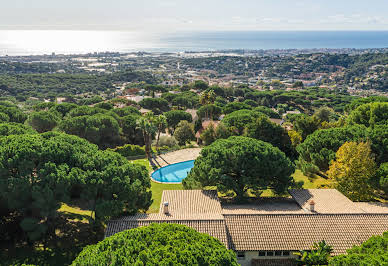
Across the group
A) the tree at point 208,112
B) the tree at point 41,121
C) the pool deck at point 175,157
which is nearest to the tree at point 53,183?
the pool deck at point 175,157

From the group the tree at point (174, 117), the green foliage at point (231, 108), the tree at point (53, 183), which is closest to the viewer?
the tree at point (53, 183)

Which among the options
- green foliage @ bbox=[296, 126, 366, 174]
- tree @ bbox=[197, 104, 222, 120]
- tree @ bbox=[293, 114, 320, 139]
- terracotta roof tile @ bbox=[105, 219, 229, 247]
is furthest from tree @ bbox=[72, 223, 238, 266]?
tree @ bbox=[197, 104, 222, 120]

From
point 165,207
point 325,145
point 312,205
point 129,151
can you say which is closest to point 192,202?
point 165,207

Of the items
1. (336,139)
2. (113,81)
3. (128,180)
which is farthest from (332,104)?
(113,81)

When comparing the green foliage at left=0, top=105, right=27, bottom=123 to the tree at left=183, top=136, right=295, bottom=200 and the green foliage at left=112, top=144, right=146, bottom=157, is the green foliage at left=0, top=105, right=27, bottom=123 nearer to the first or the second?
the green foliage at left=112, top=144, right=146, bottom=157

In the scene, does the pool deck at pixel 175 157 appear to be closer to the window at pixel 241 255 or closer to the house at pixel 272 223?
the house at pixel 272 223

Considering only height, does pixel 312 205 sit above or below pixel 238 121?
below

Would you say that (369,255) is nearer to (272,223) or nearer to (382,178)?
(272,223)
